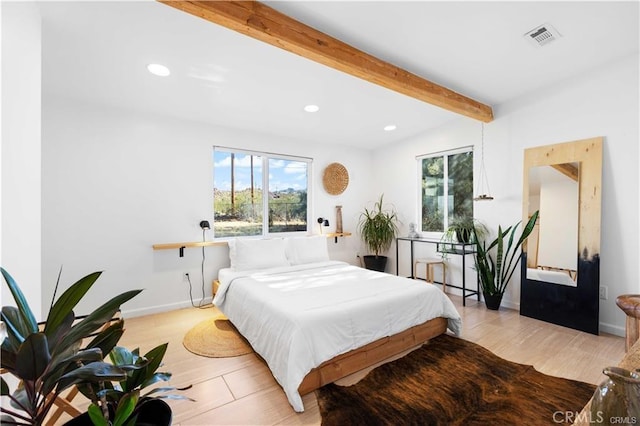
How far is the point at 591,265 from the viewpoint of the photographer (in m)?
2.99

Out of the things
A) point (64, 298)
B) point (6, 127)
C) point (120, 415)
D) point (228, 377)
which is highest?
point (6, 127)

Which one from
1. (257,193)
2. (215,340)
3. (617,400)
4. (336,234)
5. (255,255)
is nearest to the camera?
(617,400)

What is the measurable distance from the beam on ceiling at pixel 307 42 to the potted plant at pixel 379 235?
7.49 feet

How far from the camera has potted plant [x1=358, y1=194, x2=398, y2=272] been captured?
196 inches

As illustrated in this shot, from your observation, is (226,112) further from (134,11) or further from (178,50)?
(134,11)

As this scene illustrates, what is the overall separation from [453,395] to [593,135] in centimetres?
310

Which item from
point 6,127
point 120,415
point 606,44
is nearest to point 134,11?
point 6,127

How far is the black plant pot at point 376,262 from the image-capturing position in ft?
16.4

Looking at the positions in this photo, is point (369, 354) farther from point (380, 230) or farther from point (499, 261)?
point (380, 230)

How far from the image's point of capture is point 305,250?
13.5ft

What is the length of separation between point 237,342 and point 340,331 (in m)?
1.22

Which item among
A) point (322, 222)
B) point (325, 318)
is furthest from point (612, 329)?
point (322, 222)

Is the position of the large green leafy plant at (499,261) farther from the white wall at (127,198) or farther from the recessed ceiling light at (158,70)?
the recessed ceiling light at (158,70)

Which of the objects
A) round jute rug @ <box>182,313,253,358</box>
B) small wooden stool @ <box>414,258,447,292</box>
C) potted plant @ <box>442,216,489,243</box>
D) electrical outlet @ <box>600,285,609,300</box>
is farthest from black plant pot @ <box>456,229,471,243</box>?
round jute rug @ <box>182,313,253,358</box>
